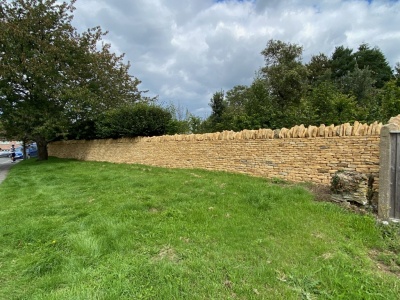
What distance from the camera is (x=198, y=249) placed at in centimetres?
311

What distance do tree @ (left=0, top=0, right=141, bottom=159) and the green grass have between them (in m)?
10.5

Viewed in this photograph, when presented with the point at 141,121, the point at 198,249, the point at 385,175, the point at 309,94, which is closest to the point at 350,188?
the point at 385,175

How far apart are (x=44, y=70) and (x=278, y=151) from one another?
12906mm

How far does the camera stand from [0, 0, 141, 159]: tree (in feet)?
43.3

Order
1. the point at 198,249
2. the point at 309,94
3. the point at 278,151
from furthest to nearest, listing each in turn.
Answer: the point at 309,94
the point at 278,151
the point at 198,249

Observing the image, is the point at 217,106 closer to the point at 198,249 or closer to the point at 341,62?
the point at 198,249

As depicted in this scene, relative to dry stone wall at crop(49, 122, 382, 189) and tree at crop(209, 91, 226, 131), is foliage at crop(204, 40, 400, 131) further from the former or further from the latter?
dry stone wall at crop(49, 122, 382, 189)

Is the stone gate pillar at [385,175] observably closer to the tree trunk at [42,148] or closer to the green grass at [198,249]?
the green grass at [198,249]

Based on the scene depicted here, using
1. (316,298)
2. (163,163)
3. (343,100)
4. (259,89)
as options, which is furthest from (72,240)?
(259,89)

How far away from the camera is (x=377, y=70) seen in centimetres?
2873

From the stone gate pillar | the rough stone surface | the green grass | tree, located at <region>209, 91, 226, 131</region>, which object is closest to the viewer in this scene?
the green grass

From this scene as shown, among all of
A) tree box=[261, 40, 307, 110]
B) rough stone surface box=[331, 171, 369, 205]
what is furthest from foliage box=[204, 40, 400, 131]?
rough stone surface box=[331, 171, 369, 205]

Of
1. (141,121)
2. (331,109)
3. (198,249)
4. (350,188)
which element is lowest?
(198,249)

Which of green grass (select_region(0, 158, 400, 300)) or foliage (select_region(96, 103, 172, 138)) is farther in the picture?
foliage (select_region(96, 103, 172, 138))
